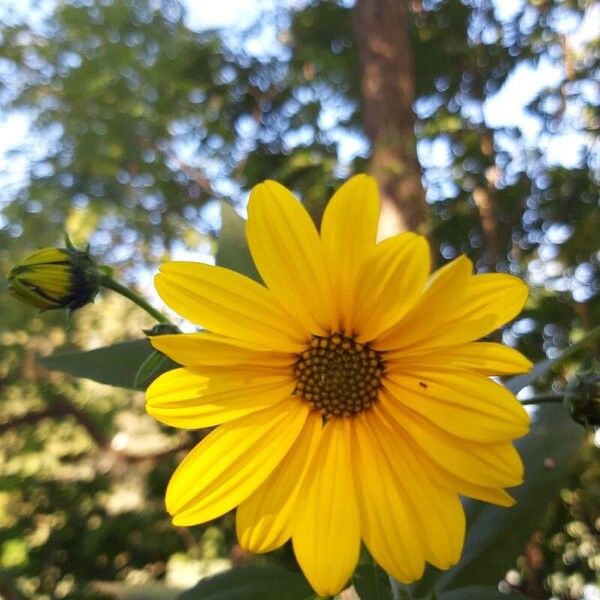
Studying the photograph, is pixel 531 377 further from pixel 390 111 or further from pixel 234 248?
pixel 390 111

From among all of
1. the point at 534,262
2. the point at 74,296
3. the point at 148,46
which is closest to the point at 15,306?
the point at 148,46

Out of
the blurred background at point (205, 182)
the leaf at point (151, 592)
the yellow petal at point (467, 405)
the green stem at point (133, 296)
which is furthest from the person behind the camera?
the blurred background at point (205, 182)

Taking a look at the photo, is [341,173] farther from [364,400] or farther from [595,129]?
[364,400]

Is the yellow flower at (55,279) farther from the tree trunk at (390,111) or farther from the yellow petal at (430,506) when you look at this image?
the tree trunk at (390,111)

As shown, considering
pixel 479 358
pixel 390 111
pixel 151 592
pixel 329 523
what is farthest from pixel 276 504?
pixel 390 111

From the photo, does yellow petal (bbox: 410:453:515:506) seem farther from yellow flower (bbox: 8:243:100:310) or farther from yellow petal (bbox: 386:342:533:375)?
yellow flower (bbox: 8:243:100:310)

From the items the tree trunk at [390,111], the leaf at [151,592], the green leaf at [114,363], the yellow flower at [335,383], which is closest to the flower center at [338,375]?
the yellow flower at [335,383]

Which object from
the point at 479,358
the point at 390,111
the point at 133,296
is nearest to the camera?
the point at 479,358
